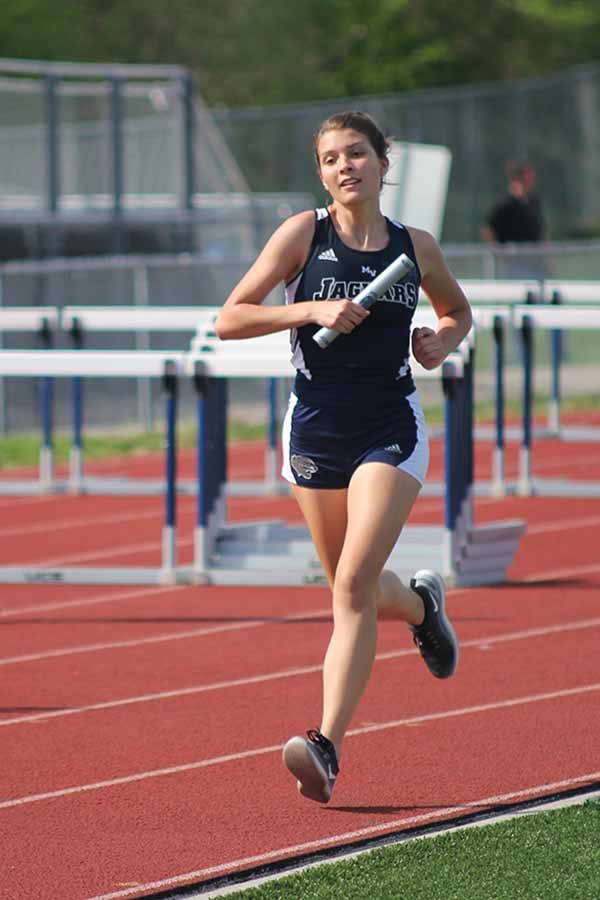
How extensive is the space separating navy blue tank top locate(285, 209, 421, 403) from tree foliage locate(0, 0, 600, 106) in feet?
126

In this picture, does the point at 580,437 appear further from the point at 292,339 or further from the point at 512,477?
the point at 292,339

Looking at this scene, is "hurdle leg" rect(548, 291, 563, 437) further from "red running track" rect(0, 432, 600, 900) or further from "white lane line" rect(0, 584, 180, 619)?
"white lane line" rect(0, 584, 180, 619)

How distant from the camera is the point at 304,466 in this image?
5898 millimetres

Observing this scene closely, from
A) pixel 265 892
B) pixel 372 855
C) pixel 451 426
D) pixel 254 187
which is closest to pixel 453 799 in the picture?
pixel 372 855

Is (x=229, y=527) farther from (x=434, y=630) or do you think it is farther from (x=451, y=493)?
(x=434, y=630)

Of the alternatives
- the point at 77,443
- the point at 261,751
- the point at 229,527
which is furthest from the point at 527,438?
the point at 261,751

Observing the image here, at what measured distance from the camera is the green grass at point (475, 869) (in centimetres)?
485

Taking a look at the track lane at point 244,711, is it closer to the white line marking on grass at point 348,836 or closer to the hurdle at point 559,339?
the white line marking on grass at point 348,836

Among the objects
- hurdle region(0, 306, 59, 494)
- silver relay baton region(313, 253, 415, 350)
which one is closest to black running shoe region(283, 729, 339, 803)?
silver relay baton region(313, 253, 415, 350)

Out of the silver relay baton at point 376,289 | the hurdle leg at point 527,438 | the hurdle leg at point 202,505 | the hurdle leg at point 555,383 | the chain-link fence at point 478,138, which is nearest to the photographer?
the silver relay baton at point 376,289

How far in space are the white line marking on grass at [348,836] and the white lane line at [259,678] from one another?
191 centimetres

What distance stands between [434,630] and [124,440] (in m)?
11.1

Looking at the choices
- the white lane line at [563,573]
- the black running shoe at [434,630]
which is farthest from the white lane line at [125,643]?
the black running shoe at [434,630]

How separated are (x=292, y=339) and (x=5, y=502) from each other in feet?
26.6
